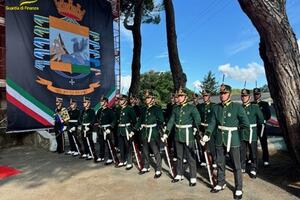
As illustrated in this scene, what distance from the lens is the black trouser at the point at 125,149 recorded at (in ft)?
28.0

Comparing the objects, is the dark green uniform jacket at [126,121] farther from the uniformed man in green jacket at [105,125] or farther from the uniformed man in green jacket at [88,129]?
the uniformed man in green jacket at [88,129]

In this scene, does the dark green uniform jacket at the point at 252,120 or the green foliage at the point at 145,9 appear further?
the green foliage at the point at 145,9

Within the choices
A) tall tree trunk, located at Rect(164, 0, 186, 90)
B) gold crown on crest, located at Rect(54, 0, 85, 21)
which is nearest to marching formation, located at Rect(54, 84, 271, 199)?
tall tree trunk, located at Rect(164, 0, 186, 90)

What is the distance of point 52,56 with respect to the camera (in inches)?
531

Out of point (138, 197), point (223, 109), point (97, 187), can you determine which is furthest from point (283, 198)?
point (97, 187)

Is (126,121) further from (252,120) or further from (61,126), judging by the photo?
(61,126)

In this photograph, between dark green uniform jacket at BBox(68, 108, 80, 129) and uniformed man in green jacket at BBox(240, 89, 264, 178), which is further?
dark green uniform jacket at BBox(68, 108, 80, 129)

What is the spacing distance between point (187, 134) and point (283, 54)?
215cm

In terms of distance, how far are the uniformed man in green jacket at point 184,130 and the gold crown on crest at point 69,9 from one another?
8548 millimetres

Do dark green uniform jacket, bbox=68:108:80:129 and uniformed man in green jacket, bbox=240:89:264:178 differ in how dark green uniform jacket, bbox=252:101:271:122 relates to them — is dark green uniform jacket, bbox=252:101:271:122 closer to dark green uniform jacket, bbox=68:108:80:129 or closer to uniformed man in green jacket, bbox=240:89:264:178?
uniformed man in green jacket, bbox=240:89:264:178

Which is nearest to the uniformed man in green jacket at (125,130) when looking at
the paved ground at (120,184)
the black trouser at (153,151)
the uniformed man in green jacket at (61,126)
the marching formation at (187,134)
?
the marching formation at (187,134)

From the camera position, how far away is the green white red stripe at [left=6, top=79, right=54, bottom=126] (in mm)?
12102

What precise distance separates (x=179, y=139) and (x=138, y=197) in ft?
4.51

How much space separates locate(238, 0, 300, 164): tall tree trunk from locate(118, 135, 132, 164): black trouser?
3.49 metres
